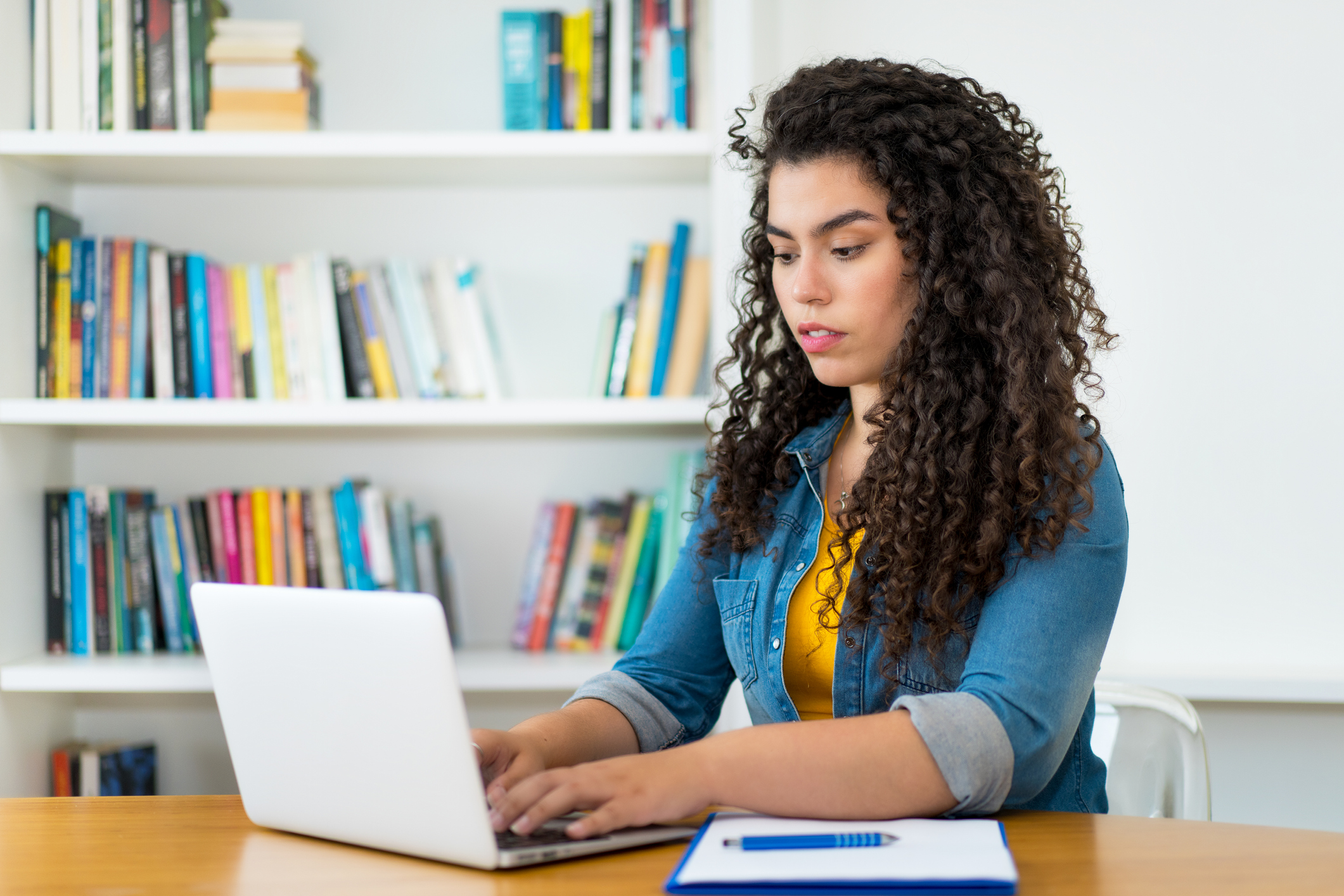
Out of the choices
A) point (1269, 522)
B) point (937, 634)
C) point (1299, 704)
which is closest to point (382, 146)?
point (937, 634)

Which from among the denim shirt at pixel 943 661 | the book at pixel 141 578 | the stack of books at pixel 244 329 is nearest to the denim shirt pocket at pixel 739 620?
the denim shirt at pixel 943 661

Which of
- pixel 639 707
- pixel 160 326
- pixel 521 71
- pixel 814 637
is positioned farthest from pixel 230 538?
pixel 814 637

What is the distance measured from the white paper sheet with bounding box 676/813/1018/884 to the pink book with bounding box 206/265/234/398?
4.69 feet

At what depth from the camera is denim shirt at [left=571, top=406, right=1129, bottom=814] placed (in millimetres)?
894

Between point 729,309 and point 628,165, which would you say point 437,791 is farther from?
point 628,165

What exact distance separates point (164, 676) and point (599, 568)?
→ 72 centimetres

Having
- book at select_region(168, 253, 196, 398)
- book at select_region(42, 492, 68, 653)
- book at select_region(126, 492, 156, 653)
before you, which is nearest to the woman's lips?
book at select_region(168, 253, 196, 398)

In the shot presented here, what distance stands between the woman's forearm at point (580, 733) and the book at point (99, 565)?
1.24 metres

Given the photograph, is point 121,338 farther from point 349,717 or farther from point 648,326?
point 349,717

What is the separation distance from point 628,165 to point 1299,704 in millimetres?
1479

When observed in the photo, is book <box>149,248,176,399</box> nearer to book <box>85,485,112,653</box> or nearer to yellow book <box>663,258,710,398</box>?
book <box>85,485,112,653</box>

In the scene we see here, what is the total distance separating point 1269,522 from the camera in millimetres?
1979

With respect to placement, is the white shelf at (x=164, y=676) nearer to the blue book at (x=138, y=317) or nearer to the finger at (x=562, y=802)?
the blue book at (x=138, y=317)

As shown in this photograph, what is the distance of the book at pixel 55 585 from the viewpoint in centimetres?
200
